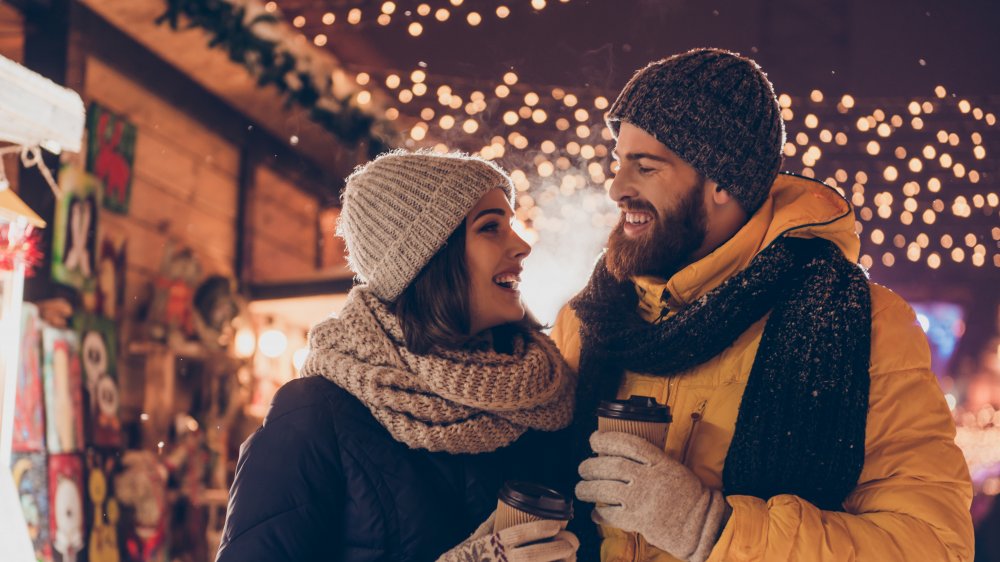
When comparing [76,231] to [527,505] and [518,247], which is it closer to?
[518,247]

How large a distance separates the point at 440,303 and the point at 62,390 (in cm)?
251

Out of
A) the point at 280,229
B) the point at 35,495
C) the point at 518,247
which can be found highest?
the point at 280,229

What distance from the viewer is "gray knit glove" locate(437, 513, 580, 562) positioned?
1.35 meters

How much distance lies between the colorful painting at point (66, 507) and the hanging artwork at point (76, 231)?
0.77 m

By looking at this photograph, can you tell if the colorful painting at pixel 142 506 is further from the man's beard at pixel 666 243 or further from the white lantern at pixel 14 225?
the man's beard at pixel 666 243

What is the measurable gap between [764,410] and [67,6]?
3.56 meters

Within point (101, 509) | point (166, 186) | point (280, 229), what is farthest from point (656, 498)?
point (280, 229)

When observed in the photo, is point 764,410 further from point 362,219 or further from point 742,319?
point 362,219

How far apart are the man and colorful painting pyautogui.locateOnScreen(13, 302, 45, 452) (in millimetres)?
2423

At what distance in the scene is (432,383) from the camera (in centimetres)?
166

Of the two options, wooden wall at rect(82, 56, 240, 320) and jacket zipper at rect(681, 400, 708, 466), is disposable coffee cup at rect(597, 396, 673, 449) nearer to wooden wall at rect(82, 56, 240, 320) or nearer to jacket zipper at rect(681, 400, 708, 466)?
jacket zipper at rect(681, 400, 708, 466)

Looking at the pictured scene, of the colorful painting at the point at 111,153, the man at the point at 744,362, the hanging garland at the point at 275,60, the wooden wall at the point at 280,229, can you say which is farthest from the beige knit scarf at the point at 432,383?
the wooden wall at the point at 280,229

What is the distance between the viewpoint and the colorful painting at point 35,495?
3.31 meters

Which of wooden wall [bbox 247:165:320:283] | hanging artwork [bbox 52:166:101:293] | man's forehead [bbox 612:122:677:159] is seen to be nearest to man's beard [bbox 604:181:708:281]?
man's forehead [bbox 612:122:677:159]
